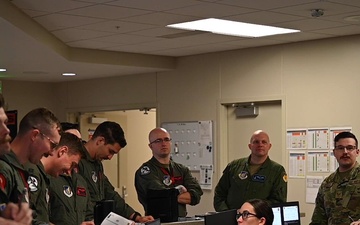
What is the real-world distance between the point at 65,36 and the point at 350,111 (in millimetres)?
3125

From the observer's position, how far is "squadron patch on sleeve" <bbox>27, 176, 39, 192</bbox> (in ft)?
14.2

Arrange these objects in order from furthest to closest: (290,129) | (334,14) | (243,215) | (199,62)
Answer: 1. (199,62)
2. (290,129)
3. (334,14)
4. (243,215)

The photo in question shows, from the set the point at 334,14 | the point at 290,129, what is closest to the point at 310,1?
the point at 334,14

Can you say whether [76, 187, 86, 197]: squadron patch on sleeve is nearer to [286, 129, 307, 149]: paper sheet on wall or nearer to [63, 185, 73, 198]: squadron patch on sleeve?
[63, 185, 73, 198]: squadron patch on sleeve

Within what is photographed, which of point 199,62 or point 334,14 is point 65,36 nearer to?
point 199,62

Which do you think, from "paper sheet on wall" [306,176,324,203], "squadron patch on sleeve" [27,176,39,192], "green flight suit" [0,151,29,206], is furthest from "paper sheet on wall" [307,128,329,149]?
"green flight suit" [0,151,29,206]

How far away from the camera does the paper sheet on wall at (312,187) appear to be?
8.36 metres

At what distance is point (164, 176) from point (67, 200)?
1.66m

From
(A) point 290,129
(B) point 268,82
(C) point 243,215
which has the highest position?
(B) point 268,82

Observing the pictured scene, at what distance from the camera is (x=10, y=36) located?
6918mm

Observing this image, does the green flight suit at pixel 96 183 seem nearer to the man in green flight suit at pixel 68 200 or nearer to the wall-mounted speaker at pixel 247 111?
the man in green flight suit at pixel 68 200

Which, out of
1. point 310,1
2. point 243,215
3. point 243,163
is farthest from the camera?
point 243,163

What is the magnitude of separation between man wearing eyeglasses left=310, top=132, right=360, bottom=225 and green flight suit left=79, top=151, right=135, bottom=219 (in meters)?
1.76

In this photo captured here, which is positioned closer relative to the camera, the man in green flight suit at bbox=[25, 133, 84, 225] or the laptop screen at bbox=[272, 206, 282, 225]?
the man in green flight suit at bbox=[25, 133, 84, 225]
